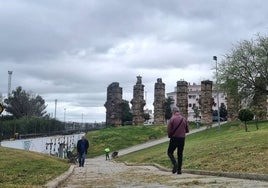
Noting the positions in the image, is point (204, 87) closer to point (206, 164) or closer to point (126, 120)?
point (126, 120)

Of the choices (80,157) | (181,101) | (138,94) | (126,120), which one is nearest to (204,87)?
(181,101)

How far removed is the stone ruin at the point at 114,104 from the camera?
70188 millimetres

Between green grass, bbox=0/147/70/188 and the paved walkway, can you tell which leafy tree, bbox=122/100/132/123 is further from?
the paved walkway

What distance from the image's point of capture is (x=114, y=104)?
70.0 m

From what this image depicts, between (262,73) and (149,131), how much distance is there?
15554 millimetres

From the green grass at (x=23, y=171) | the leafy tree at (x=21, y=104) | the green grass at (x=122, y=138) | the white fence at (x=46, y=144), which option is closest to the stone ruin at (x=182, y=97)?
the green grass at (x=122, y=138)

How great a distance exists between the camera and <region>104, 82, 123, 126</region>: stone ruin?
230ft

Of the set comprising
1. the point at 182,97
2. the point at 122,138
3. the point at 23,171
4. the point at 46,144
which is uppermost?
the point at 182,97

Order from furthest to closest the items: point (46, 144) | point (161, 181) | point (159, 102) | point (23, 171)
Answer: point (159, 102) < point (46, 144) < point (23, 171) < point (161, 181)

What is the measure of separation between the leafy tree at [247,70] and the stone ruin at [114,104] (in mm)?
23594

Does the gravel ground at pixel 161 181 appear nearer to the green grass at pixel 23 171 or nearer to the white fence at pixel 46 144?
the green grass at pixel 23 171

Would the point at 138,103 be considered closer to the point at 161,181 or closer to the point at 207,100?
the point at 207,100

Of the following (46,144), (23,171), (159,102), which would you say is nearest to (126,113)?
(159,102)

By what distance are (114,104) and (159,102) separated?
7339 mm
